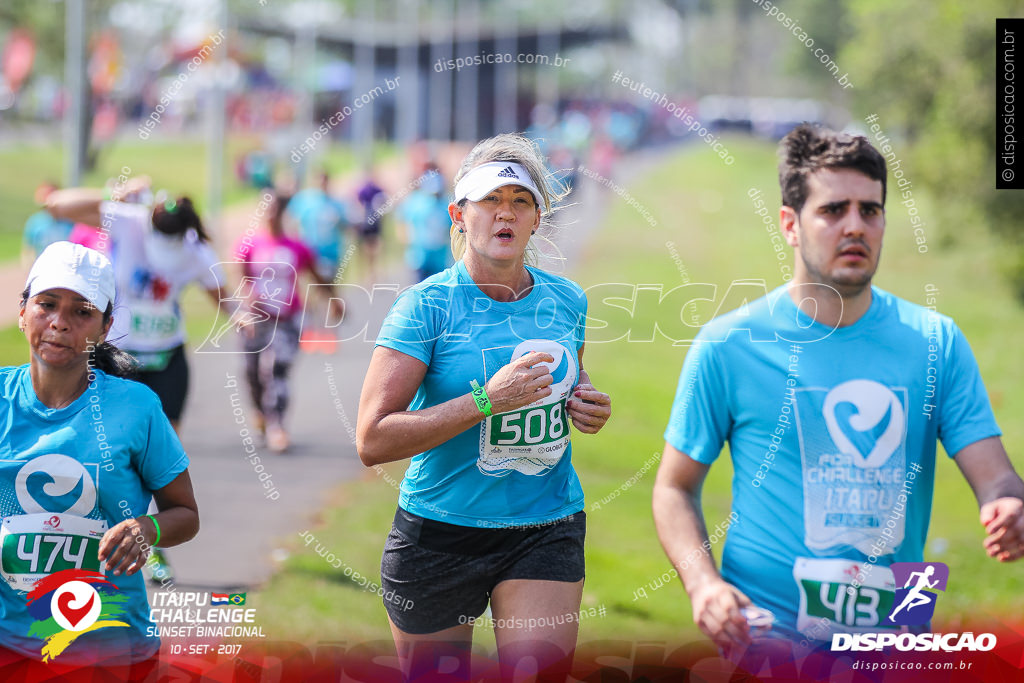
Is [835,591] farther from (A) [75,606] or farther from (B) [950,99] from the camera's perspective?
(B) [950,99]

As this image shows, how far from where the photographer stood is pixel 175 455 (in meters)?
3.19

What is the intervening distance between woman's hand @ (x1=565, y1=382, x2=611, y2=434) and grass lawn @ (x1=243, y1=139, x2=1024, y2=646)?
1.92 meters

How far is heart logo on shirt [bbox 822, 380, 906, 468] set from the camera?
3156 millimetres

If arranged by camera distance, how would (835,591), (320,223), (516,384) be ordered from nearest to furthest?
1. (516,384)
2. (835,591)
3. (320,223)

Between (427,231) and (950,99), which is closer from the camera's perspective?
(427,231)

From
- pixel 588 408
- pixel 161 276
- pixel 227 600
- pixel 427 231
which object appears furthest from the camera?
pixel 427 231

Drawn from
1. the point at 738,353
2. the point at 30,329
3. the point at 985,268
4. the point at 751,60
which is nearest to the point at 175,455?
the point at 30,329

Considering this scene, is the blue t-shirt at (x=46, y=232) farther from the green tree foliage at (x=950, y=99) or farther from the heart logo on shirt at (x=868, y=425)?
the green tree foliage at (x=950, y=99)

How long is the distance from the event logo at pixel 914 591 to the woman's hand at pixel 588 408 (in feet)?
3.03

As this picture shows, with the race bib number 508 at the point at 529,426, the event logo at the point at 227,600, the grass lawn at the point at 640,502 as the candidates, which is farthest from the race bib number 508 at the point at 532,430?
the grass lawn at the point at 640,502

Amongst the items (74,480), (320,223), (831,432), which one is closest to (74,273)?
(74,480)

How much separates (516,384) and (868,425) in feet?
3.37

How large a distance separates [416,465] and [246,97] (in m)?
47.6

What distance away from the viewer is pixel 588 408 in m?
3.22
